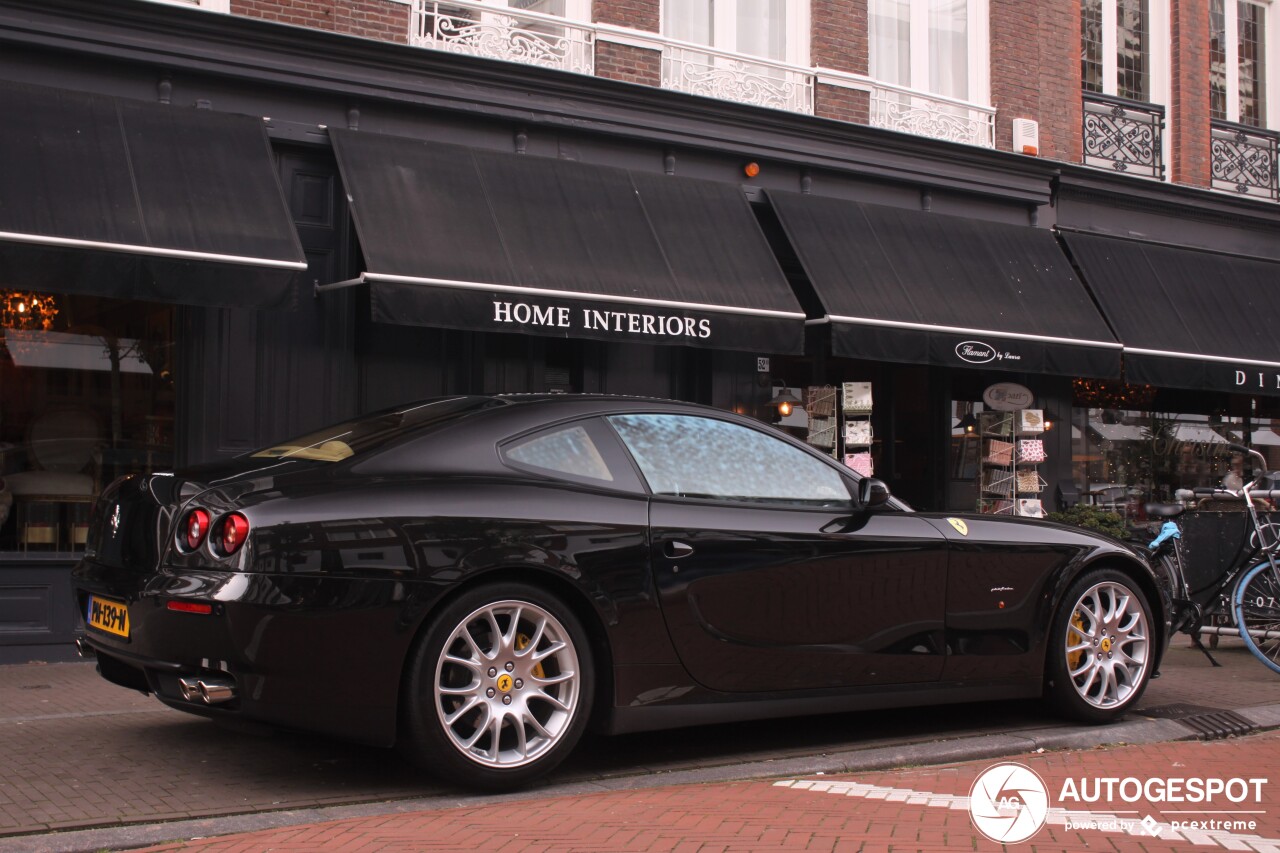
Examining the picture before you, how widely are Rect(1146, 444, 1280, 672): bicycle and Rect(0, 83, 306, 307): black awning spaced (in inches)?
231

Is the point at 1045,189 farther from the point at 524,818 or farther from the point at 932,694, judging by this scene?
the point at 524,818

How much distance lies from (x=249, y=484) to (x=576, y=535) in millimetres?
1231

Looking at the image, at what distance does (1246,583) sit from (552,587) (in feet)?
16.6

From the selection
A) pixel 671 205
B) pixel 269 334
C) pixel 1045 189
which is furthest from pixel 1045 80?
pixel 269 334

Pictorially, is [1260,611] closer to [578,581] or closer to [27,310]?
[578,581]

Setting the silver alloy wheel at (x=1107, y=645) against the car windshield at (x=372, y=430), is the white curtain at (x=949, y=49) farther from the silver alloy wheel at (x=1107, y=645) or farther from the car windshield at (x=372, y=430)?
the car windshield at (x=372, y=430)

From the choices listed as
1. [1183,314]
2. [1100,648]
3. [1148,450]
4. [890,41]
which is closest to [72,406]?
[1100,648]

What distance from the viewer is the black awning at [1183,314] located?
525 inches

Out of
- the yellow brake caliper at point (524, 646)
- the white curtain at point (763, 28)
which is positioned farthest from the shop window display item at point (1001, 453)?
the yellow brake caliper at point (524, 646)

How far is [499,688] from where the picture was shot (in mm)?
4898

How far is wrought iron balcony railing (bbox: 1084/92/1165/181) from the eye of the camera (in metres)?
15.1

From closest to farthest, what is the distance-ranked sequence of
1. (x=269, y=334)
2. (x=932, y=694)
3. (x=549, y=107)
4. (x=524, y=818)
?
(x=524, y=818), (x=932, y=694), (x=269, y=334), (x=549, y=107)

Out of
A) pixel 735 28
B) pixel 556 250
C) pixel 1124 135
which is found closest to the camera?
pixel 556 250

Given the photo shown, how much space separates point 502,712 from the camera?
4902mm
